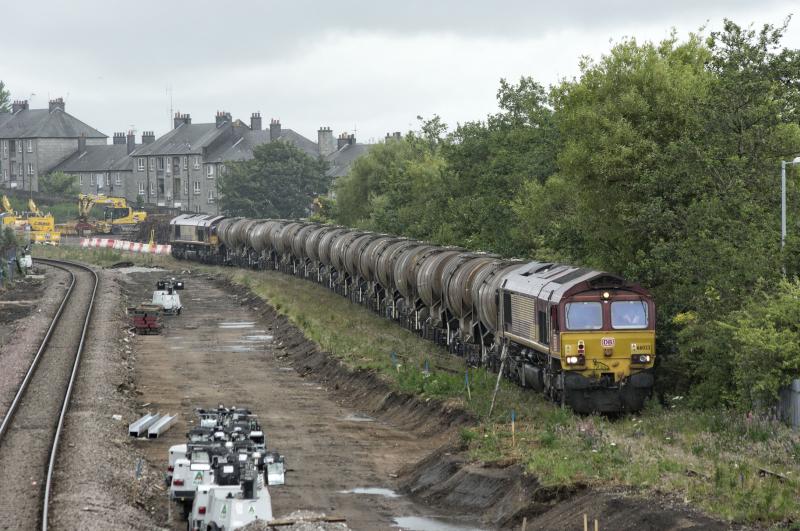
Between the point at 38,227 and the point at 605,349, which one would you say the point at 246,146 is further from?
the point at 605,349

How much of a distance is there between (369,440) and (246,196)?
104 metres

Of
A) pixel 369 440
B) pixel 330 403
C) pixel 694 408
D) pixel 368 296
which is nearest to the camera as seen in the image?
pixel 694 408

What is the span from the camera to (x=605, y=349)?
30.3 m

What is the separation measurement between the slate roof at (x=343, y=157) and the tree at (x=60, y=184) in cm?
3850

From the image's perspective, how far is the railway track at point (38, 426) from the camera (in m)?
23.1

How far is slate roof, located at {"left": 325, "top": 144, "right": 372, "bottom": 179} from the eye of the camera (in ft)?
473

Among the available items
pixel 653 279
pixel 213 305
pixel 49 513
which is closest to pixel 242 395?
pixel 653 279

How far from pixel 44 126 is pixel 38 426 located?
151 meters

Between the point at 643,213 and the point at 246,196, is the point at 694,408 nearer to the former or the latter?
the point at 643,213

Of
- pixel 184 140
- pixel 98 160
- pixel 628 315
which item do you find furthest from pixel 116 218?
pixel 628 315

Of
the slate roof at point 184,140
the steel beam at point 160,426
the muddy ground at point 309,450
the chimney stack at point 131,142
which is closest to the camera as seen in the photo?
the muddy ground at point 309,450

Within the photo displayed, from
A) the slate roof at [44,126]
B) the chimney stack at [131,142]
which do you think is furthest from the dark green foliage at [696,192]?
the slate roof at [44,126]

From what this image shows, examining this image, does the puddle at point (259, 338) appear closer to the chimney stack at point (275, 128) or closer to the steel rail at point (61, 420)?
the steel rail at point (61, 420)

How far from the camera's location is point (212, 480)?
2183 centimetres
